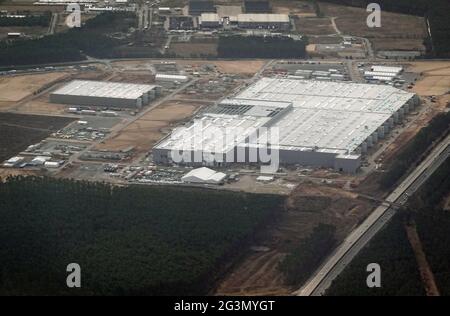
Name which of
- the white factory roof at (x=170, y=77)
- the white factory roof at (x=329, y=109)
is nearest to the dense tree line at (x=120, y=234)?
the white factory roof at (x=329, y=109)

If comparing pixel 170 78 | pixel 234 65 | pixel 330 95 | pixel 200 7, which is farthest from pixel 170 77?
pixel 200 7

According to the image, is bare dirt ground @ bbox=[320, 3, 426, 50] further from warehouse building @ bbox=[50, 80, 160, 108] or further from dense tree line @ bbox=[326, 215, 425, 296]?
dense tree line @ bbox=[326, 215, 425, 296]

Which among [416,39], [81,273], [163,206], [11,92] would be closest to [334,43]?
[416,39]

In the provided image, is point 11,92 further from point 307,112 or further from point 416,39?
point 416,39

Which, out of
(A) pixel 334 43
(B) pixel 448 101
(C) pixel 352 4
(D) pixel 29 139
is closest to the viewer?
(D) pixel 29 139

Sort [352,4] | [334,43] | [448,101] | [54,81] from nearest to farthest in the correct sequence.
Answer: [448,101] → [54,81] → [334,43] → [352,4]

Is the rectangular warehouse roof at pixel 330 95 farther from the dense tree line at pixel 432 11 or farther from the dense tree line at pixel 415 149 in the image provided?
the dense tree line at pixel 432 11

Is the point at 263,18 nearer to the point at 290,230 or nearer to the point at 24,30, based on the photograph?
the point at 24,30
